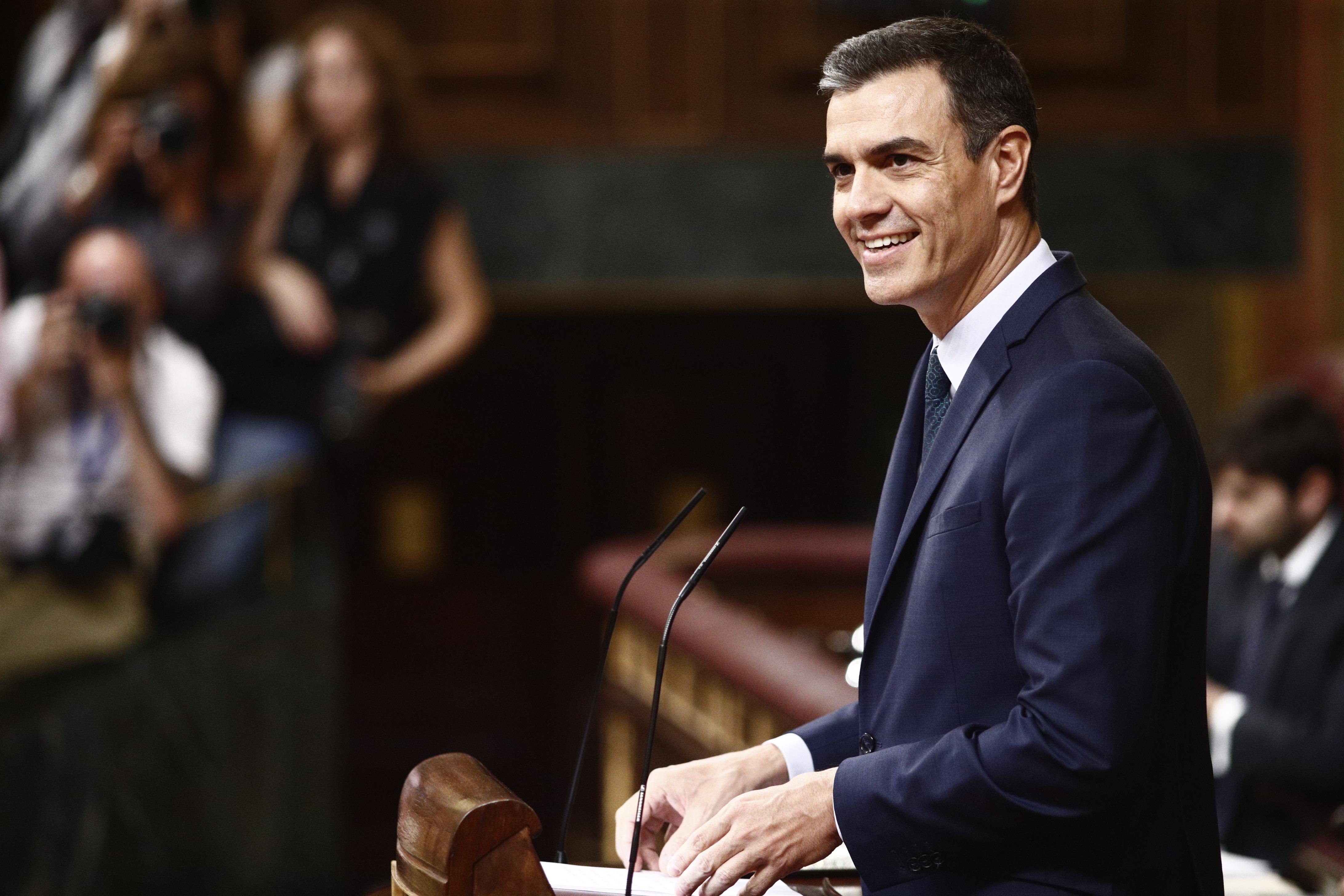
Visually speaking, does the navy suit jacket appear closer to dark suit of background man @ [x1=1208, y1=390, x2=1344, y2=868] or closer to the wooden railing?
the wooden railing

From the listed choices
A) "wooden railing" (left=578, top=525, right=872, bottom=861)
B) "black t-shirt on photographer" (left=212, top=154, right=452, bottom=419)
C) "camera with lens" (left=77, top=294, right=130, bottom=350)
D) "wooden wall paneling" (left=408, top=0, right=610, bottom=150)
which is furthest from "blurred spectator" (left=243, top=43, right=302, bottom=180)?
"wooden railing" (left=578, top=525, right=872, bottom=861)

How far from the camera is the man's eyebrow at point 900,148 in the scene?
1.09 m

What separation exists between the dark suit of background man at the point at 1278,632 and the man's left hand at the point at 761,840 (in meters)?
1.54

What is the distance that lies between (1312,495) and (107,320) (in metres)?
4.18

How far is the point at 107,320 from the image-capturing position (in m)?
5.46

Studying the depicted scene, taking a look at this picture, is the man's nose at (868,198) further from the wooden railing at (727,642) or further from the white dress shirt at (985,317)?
the wooden railing at (727,642)

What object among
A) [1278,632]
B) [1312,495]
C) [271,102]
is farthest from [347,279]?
[1278,632]

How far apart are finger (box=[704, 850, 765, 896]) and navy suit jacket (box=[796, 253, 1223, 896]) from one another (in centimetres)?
7

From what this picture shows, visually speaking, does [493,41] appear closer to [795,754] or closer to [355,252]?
[355,252]

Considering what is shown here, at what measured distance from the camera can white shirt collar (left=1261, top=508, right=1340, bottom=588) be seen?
3.02m

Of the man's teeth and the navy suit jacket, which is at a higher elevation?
the man's teeth

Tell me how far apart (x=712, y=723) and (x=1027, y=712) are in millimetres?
2380

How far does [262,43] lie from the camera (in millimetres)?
5500

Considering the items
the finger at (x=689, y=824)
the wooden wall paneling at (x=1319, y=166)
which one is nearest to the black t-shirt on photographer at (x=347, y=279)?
the wooden wall paneling at (x=1319, y=166)
